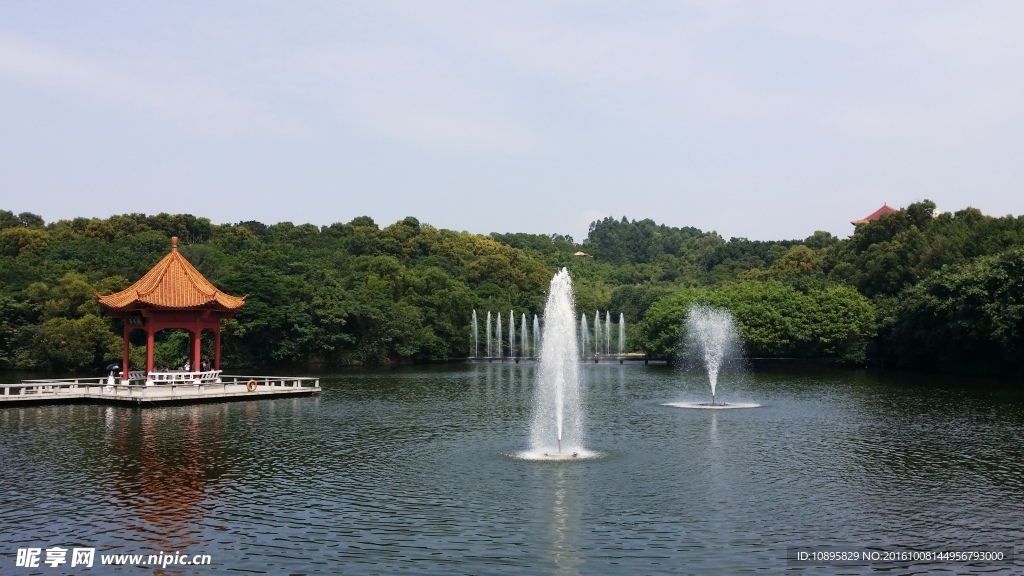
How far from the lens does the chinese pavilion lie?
35.8 metres

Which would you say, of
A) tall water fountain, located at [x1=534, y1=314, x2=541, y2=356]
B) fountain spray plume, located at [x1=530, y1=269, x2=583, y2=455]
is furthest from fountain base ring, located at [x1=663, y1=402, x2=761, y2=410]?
tall water fountain, located at [x1=534, y1=314, x2=541, y2=356]

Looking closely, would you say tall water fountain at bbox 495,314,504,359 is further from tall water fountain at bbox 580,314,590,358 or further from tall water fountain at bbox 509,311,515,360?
tall water fountain at bbox 580,314,590,358

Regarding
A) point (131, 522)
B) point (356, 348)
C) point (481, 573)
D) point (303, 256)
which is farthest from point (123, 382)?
point (303, 256)

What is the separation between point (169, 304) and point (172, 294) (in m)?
0.64

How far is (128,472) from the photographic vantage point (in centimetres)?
1947

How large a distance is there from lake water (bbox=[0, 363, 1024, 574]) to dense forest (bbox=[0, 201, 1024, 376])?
769 inches

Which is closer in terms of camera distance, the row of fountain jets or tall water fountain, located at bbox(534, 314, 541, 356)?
the row of fountain jets

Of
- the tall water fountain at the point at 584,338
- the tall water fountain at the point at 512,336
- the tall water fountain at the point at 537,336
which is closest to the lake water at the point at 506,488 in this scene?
the tall water fountain at the point at 512,336

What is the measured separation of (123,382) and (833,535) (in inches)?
1144

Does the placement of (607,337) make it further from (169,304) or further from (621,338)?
(169,304)

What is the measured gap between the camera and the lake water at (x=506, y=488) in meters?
13.3

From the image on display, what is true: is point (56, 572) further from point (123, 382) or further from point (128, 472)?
point (123, 382)

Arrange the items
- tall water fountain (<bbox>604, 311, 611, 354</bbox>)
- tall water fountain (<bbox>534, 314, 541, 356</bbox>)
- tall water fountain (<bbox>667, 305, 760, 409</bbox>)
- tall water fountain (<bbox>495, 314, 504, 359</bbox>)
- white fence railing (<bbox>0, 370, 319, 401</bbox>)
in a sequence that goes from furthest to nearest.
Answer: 1. tall water fountain (<bbox>604, 311, 611, 354</bbox>)
2. tall water fountain (<bbox>534, 314, 541, 356</bbox>)
3. tall water fountain (<bbox>495, 314, 504, 359</bbox>)
4. tall water fountain (<bbox>667, 305, 760, 409</bbox>)
5. white fence railing (<bbox>0, 370, 319, 401</bbox>)

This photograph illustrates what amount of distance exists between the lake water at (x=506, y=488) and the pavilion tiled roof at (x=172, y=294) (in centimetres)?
555
